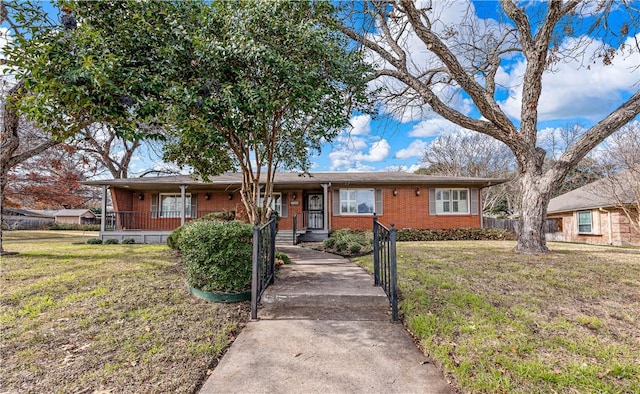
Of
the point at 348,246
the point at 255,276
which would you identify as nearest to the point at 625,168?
the point at 348,246

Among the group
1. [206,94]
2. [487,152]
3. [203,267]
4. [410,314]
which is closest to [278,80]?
[206,94]

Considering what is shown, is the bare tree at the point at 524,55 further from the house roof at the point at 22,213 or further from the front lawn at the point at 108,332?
the house roof at the point at 22,213

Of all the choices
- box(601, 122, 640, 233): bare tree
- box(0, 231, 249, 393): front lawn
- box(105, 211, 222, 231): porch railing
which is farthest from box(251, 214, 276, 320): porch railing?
box(601, 122, 640, 233): bare tree

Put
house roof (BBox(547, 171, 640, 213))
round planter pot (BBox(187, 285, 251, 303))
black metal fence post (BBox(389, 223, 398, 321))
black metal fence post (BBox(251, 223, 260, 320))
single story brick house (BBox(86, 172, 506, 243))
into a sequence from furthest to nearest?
single story brick house (BBox(86, 172, 506, 243)) → house roof (BBox(547, 171, 640, 213)) → round planter pot (BBox(187, 285, 251, 303)) → black metal fence post (BBox(251, 223, 260, 320)) → black metal fence post (BBox(389, 223, 398, 321))

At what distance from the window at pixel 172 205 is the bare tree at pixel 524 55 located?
11567 millimetres

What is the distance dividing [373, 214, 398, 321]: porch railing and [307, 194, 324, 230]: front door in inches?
420

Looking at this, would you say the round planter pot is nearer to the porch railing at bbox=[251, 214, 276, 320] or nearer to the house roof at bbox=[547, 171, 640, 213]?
the porch railing at bbox=[251, 214, 276, 320]

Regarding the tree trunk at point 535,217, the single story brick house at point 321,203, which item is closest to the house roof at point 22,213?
the single story brick house at point 321,203

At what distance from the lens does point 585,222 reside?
19.0 metres

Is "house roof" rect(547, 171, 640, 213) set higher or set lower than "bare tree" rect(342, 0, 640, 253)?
lower

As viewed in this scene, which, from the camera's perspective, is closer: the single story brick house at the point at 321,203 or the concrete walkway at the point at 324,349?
the concrete walkway at the point at 324,349

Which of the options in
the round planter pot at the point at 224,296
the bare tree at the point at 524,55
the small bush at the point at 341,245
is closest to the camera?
the round planter pot at the point at 224,296

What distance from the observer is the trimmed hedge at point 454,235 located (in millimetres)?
13570

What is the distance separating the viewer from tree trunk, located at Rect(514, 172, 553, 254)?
785cm
